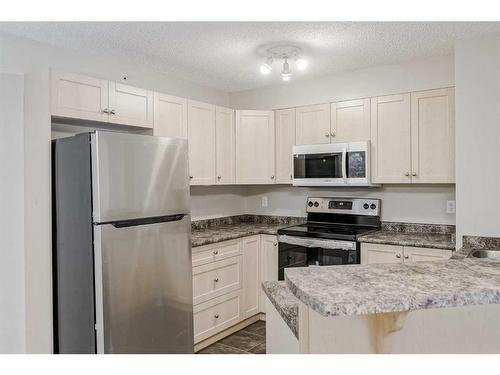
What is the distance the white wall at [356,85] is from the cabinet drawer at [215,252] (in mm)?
1514

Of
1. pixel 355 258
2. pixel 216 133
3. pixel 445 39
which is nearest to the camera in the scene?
pixel 445 39

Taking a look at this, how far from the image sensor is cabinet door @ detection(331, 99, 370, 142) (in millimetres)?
3395

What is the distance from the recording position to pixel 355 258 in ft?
10.2

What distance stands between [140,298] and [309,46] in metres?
2.09

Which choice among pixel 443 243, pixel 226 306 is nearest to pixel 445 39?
pixel 443 243

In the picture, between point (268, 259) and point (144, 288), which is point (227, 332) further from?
point (144, 288)

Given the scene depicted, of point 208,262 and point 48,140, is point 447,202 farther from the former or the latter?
point 48,140

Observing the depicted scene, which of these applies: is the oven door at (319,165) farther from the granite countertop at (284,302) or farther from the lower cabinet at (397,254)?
the granite countertop at (284,302)

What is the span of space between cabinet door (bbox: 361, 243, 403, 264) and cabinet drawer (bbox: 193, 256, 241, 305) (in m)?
1.09

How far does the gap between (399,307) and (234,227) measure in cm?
312

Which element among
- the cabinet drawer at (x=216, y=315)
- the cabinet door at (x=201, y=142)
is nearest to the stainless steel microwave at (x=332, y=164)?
the cabinet door at (x=201, y=142)

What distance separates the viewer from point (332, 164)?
137 inches

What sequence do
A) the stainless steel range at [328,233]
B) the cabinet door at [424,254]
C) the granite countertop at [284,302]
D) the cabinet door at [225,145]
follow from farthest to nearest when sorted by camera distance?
1. the cabinet door at [225,145]
2. the stainless steel range at [328,233]
3. the cabinet door at [424,254]
4. the granite countertop at [284,302]

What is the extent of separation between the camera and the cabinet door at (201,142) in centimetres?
340
